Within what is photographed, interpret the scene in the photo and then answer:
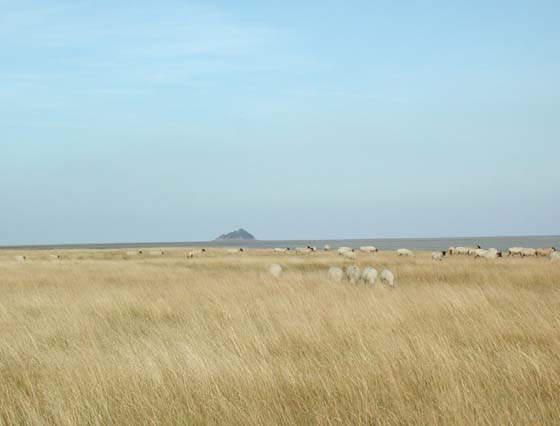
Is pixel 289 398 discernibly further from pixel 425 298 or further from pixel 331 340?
pixel 425 298

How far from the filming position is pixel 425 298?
1138cm

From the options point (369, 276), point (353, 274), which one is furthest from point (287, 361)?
point (353, 274)

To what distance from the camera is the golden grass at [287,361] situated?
191 inches

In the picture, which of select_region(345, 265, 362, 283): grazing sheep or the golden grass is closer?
the golden grass

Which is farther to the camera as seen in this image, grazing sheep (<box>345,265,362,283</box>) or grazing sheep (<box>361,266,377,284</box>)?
grazing sheep (<box>345,265,362,283</box>)

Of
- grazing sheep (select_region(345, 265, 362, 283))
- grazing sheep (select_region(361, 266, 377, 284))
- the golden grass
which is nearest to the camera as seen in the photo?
the golden grass

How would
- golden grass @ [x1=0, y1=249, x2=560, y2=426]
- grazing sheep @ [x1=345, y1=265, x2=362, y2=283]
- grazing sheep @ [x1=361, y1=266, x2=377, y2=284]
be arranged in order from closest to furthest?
golden grass @ [x1=0, y1=249, x2=560, y2=426] → grazing sheep @ [x1=361, y1=266, x2=377, y2=284] → grazing sheep @ [x1=345, y1=265, x2=362, y2=283]

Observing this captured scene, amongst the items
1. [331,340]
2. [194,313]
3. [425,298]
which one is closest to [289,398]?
[331,340]

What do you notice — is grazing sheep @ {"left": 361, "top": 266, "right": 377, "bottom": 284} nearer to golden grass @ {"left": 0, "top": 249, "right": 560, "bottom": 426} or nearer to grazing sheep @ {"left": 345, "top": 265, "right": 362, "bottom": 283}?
grazing sheep @ {"left": 345, "top": 265, "right": 362, "bottom": 283}

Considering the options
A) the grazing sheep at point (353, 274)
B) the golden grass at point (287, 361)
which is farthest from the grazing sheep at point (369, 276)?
the golden grass at point (287, 361)

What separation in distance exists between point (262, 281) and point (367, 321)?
7337 millimetres

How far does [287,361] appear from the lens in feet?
21.0

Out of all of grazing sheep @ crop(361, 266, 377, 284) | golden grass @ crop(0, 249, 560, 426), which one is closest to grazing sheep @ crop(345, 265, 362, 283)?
grazing sheep @ crop(361, 266, 377, 284)

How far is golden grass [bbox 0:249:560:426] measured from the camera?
15.9ft
